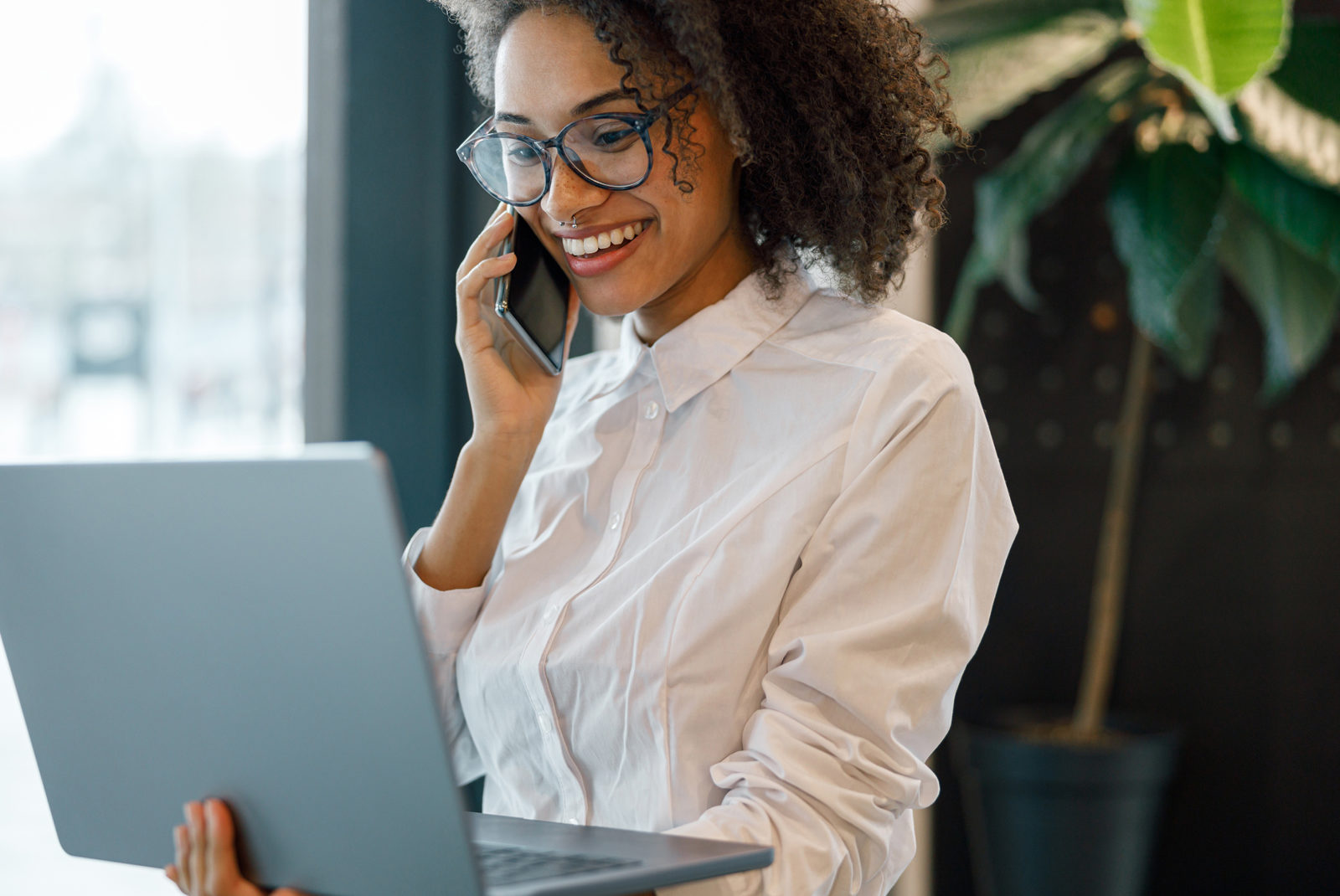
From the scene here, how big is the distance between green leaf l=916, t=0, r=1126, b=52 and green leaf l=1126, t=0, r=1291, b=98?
52 cm

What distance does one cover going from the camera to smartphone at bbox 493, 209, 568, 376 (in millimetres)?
1343

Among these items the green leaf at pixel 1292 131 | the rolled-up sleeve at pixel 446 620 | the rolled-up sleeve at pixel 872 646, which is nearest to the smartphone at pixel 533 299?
the rolled-up sleeve at pixel 446 620

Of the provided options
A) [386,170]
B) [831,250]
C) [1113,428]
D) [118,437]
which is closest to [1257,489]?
[1113,428]

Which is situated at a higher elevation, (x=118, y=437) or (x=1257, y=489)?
(x=118, y=437)

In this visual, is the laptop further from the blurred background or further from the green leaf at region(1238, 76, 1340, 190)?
the green leaf at region(1238, 76, 1340, 190)

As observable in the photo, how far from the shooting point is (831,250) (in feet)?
4.35

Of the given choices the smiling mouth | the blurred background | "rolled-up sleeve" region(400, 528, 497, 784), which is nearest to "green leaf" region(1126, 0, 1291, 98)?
the blurred background

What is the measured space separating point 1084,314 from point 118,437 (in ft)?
5.82

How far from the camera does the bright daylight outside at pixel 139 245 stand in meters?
1.88

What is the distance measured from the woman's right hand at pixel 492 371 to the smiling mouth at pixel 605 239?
0.09 meters

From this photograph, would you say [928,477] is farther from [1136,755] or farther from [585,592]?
[1136,755]

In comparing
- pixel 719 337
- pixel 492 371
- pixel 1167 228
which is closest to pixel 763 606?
pixel 719 337

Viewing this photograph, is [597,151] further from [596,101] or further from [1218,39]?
[1218,39]

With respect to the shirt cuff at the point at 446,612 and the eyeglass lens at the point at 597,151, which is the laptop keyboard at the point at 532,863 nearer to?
the shirt cuff at the point at 446,612
